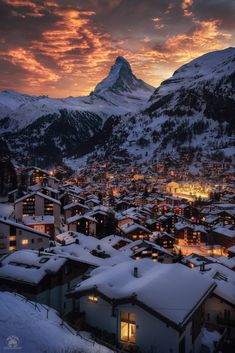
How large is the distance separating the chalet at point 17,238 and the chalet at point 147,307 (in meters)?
22.2

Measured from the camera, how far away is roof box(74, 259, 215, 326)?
1503 centimetres

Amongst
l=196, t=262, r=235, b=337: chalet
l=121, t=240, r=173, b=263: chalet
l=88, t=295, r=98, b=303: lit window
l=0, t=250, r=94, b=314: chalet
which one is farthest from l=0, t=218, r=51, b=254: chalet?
l=88, t=295, r=98, b=303: lit window

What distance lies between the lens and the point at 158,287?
1614cm

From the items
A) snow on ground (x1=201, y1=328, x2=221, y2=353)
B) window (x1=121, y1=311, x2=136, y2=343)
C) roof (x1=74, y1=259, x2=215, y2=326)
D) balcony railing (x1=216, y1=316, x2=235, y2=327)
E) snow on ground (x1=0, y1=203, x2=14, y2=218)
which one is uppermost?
roof (x1=74, y1=259, x2=215, y2=326)

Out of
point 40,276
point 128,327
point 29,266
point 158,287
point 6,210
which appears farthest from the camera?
point 6,210

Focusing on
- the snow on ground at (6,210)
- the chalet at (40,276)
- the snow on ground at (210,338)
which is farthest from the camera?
the snow on ground at (6,210)

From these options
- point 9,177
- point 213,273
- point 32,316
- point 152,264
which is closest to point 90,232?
point 9,177

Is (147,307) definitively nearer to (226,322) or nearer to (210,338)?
(210,338)

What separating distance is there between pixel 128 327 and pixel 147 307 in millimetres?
1721

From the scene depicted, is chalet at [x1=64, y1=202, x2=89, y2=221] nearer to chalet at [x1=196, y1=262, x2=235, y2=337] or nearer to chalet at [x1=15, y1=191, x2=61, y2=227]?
chalet at [x1=15, y1=191, x2=61, y2=227]

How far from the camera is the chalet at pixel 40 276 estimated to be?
2205 centimetres

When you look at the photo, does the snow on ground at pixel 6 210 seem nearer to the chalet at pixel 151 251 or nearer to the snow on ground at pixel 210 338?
the chalet at pixel 151 251

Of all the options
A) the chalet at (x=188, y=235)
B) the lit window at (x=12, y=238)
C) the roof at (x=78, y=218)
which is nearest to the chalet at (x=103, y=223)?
the roof at (x=78, y=218)

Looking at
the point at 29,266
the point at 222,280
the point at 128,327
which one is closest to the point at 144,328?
the point at 128,327
